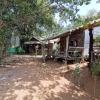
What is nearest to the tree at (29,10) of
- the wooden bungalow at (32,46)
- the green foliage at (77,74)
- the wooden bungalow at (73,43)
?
the wooden bungalow at (73,43)

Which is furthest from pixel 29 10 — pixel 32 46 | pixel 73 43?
pixel 32 46

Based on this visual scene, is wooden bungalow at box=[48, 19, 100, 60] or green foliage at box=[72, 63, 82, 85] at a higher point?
wooden bungalow at box=[48, 19, 100, 60]

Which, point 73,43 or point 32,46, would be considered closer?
point 73,43

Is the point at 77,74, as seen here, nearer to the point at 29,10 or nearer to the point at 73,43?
the point at 29,10

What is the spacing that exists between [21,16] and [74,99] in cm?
803

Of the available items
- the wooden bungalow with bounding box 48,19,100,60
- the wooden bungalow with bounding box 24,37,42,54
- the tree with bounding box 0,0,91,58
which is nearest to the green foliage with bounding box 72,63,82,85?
the wooden bungalow with bounding box 48,19,100,60

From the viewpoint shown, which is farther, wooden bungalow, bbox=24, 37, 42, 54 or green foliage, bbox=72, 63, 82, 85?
wooden bungalow, bbox=24, 37, 42, 54

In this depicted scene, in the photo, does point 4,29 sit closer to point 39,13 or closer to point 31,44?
point 39,13

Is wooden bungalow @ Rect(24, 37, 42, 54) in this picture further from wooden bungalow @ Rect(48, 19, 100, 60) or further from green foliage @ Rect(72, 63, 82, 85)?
green foliage @ Rect(72, 63, 82, 85)

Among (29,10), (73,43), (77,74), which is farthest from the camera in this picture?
(73,43)

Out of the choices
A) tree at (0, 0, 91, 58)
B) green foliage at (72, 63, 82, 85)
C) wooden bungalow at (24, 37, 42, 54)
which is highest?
tree at (0, 0, 91, 58)

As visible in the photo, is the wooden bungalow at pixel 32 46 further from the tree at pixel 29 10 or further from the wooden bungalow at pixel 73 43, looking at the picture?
the tree at pixel 29 10

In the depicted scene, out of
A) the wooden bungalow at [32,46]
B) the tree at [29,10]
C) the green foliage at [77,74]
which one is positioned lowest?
the green foliage at [77,74]

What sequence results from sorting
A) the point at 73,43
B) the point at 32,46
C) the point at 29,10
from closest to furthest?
the point at 29,10 < the point at 73,43 < the point at 32,46
